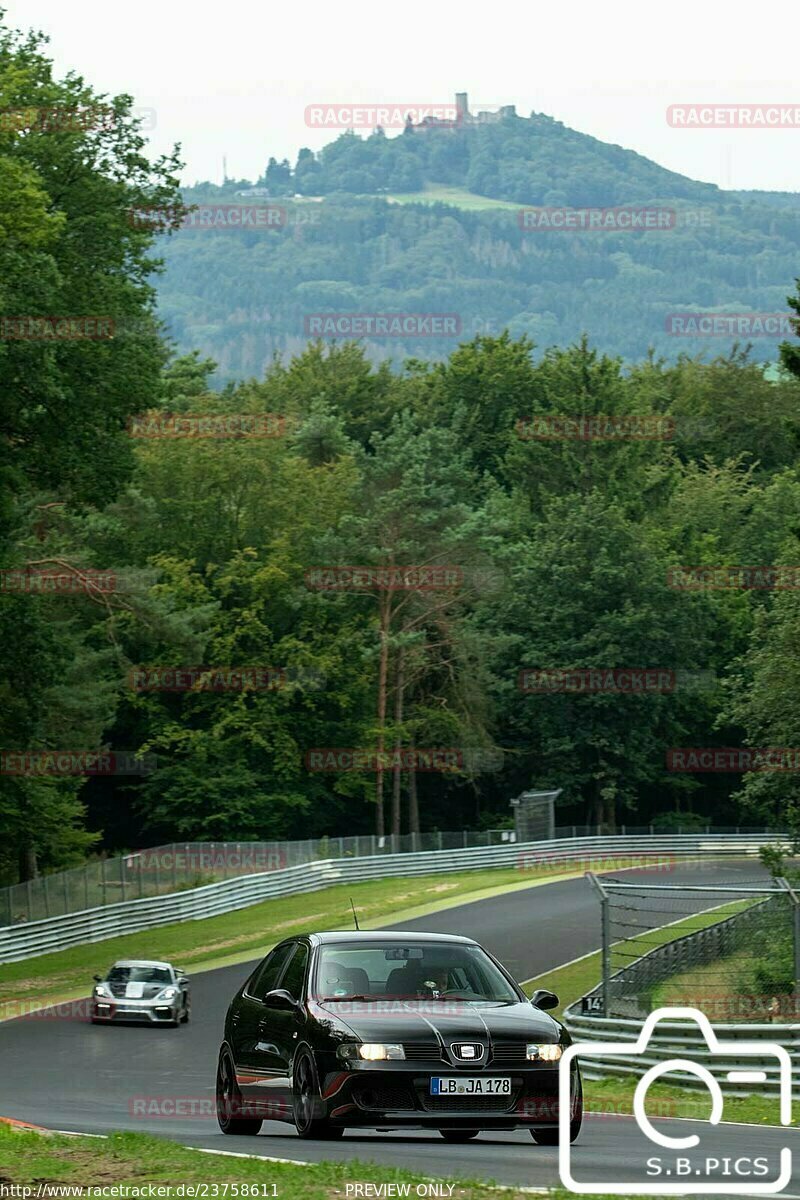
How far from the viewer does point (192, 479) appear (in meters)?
80.8

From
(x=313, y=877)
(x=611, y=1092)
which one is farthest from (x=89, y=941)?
(x=611, y=1092)

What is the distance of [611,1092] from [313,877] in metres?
42.0

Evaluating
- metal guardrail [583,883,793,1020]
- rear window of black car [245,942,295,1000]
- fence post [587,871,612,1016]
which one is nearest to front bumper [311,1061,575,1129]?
rear window of black car [245,942,295,1000]

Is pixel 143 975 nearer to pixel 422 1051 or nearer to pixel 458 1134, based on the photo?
pixel 458 1134

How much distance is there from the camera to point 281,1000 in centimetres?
1320

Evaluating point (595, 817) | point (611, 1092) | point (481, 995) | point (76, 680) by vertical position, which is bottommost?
point (595, 817)

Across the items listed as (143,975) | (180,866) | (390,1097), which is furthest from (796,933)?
(180,866)

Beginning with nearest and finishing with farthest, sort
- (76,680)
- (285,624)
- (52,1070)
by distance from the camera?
1. (52,1070)
2. (76,680)
3. (285,624)

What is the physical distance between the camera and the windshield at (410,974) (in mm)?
13109

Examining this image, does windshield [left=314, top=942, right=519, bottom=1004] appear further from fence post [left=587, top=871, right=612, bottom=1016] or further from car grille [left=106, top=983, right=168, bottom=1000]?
car grille [left=106, top=983, right=168, bottom=1000]

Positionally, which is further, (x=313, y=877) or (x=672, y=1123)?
(x=313, y=877)

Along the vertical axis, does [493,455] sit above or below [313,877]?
above

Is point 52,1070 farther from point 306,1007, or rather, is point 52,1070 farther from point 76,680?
point 76,680

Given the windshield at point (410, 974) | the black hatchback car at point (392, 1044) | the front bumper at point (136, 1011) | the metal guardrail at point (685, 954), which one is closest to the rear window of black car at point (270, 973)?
the black hatchback car at point (392, 1044)
